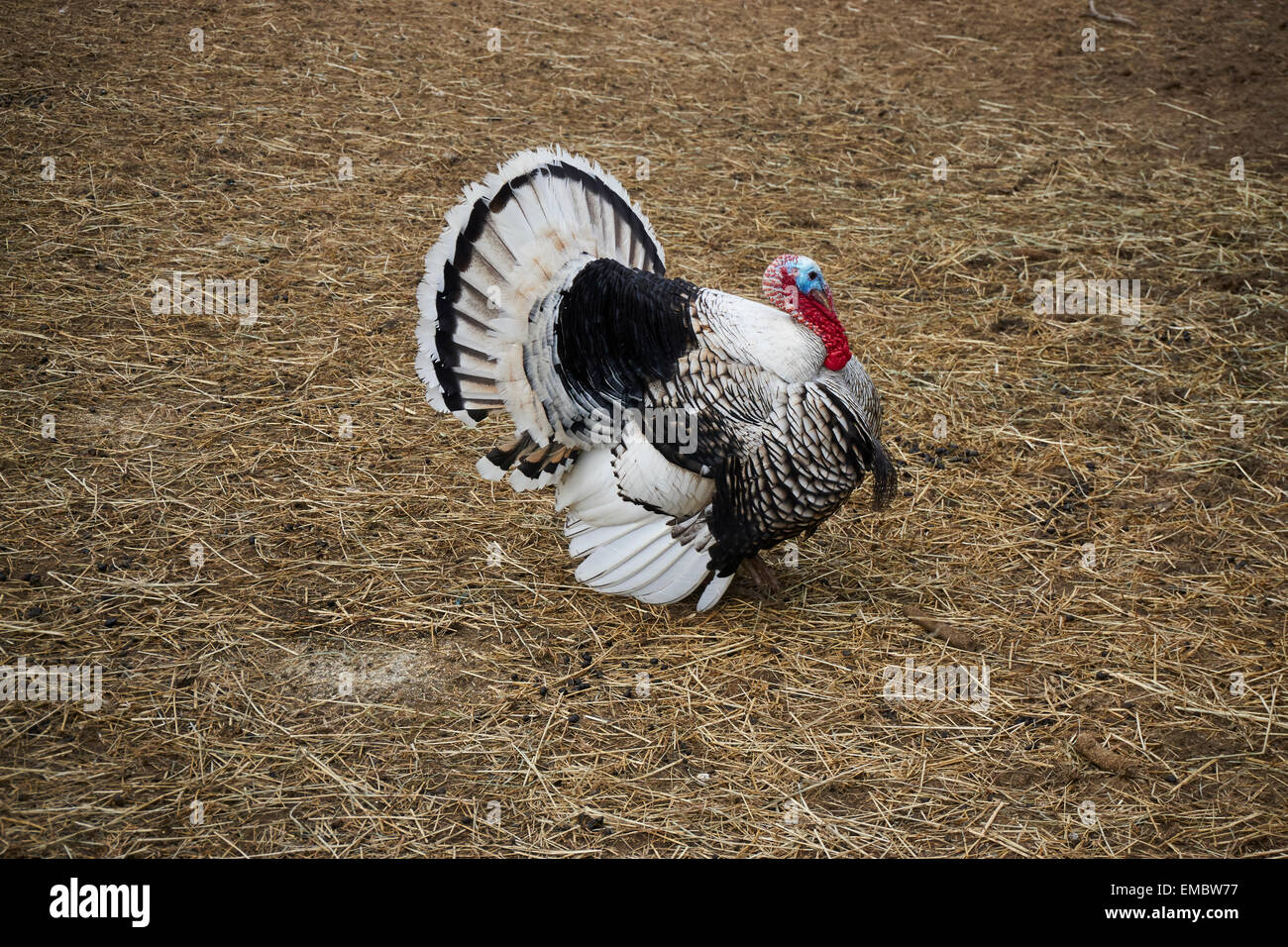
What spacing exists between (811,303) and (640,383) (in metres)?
0.72

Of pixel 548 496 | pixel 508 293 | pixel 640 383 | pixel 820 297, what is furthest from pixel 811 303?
pixel 548 496

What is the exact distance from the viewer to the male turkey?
401cm

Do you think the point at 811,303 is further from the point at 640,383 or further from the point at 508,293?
the point at 508,293

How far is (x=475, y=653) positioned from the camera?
410 centimetres

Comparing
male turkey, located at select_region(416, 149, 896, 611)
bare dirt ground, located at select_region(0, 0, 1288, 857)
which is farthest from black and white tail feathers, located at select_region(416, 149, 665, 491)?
bare dirt ground, located at select_region(0, 0, 1288, 857)

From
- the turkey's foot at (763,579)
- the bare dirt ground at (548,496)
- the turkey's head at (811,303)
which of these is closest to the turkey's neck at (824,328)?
the turkey's head at (811,303)

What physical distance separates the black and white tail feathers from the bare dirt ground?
65cm

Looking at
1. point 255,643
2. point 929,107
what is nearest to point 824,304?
point 255,643

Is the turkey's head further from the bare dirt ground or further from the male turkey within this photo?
the bare dirt ground

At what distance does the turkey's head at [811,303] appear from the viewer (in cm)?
407

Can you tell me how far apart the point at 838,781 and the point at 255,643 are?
220 cm

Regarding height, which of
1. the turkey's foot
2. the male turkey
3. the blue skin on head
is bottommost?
the turkey's foot

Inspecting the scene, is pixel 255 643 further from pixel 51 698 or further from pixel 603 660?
pixel 603 660

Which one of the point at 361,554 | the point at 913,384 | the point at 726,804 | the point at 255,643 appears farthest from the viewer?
the point at 913,384
